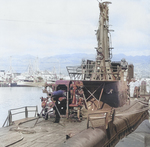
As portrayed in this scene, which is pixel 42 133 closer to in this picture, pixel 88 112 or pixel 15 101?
pixel 88 112

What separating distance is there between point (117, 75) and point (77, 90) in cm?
764

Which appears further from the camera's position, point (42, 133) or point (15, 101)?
point (15, 101)

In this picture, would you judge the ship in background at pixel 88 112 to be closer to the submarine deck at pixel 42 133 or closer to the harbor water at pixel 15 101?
the submarine deck at pixel 42 133

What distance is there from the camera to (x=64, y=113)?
1484cm

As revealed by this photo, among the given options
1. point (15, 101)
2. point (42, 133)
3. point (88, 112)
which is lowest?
point (15, 101)

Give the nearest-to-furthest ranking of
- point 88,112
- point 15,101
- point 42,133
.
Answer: point 42,133, point 88,112, point 15,101

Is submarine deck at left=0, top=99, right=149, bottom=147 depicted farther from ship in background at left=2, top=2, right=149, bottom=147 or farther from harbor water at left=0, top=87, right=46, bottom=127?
harbor water at left=0, top=87, right=46, bottom=127

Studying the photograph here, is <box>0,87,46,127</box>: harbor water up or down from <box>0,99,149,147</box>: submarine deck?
down

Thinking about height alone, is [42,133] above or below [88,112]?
below

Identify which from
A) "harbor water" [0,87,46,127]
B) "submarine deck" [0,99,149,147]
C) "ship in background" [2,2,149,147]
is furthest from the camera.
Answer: "harbor water" [0,87,46,127]

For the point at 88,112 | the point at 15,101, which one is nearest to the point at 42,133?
the point at 88,112

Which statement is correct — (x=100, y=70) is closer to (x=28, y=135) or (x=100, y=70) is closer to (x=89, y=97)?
(x=89, y=97)

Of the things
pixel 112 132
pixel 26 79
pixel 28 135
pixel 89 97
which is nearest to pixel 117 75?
pixel 89 97

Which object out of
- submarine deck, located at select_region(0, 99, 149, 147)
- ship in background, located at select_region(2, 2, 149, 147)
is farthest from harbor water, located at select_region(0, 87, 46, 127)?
submarine deck, located at select_region(0, 99, 149, 147)
